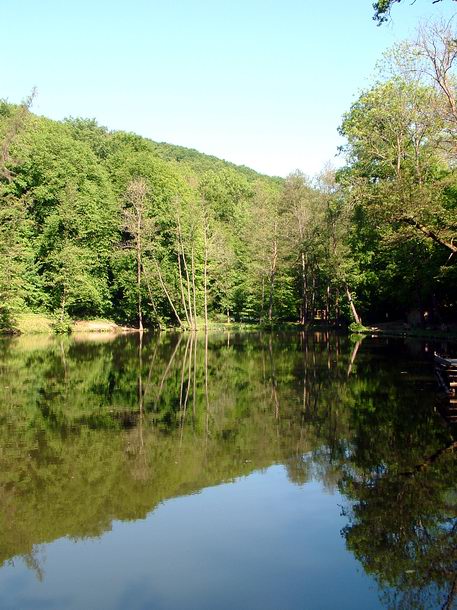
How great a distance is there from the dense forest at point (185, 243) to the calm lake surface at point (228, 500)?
24.4m

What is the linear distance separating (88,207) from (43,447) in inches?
1960

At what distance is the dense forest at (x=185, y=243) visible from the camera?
139 ft

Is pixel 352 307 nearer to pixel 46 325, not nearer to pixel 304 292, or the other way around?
pixel 304 292

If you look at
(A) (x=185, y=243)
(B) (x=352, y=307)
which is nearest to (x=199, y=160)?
(A) (x=185, y=243)

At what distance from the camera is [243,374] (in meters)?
24.0

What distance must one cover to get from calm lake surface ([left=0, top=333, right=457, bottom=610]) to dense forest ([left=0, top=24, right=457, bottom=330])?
2436cm

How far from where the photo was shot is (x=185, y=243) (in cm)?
6144

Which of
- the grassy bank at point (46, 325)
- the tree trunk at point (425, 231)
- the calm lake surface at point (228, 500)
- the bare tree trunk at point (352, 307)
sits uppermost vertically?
the tree trunk at point (425, 231)

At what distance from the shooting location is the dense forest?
4222 cm

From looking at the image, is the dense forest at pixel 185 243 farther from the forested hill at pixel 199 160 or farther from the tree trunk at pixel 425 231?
the forested hill at pixel 199 160

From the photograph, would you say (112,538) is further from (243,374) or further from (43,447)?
(243,374)

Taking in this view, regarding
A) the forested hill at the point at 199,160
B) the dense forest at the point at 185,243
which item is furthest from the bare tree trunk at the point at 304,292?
the forested hill at the point at 199,160

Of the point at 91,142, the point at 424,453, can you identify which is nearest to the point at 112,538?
the point at 424,453

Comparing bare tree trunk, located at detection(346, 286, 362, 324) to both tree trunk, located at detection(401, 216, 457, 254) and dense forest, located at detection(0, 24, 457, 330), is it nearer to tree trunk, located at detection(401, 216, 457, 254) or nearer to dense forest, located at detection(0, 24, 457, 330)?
dense forest, located at detection(0, 24, 457, 330)
